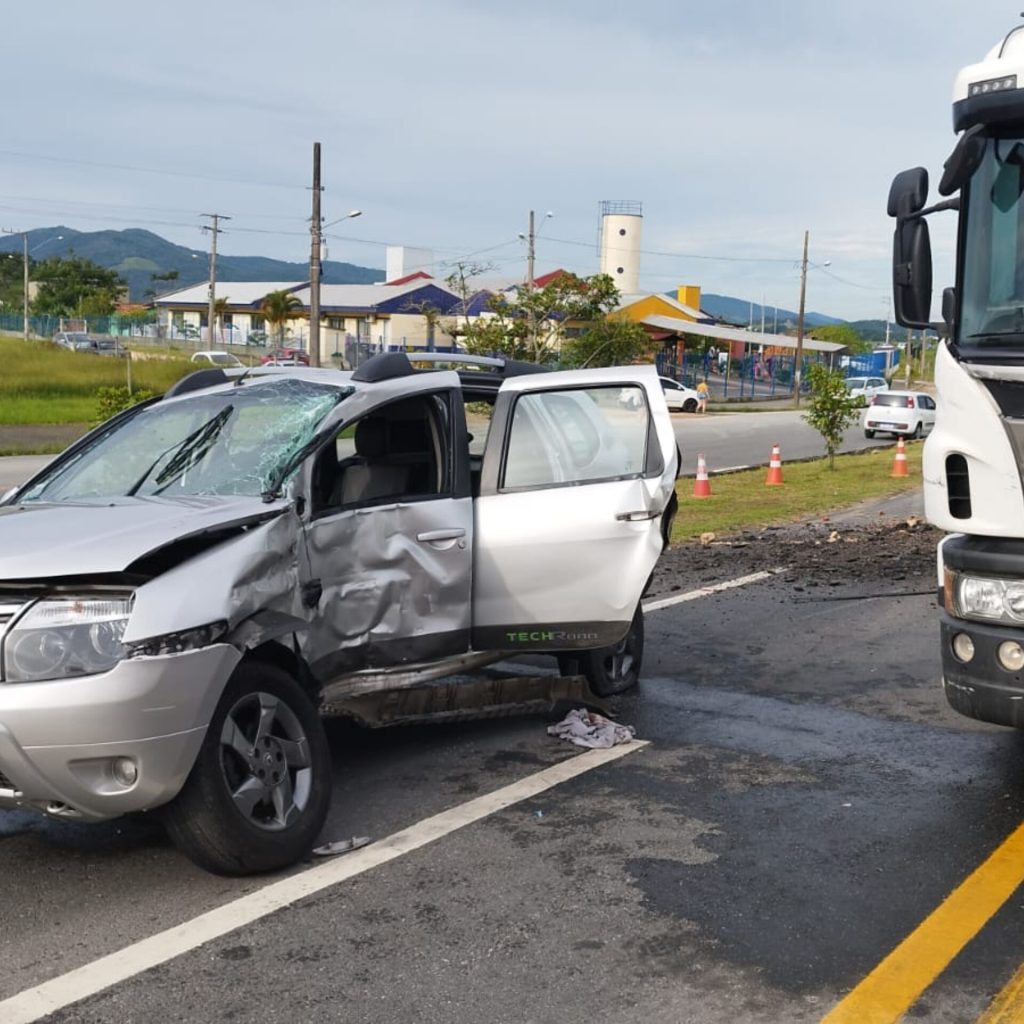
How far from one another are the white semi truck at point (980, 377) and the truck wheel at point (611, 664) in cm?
217

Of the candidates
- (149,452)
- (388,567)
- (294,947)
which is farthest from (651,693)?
(294,947)

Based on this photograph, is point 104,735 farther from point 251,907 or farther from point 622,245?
point 622,245

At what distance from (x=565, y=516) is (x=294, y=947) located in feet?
8.55

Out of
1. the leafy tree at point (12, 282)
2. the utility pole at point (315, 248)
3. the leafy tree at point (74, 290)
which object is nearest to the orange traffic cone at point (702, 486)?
the utility pole at point (315, 248)

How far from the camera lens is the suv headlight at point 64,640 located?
4059 mm

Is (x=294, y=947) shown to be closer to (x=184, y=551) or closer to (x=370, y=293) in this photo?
(x=184, y=551)

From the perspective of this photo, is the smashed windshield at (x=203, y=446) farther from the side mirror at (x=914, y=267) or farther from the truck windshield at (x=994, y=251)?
the truck windshield at (x=994, y=251)

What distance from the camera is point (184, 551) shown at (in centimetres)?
442

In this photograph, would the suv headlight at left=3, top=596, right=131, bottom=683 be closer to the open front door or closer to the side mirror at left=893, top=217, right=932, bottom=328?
the open front door

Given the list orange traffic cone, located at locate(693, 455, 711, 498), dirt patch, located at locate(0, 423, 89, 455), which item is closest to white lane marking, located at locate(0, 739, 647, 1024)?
orange traffic cone, located at locate(693, 455, 711, 498)

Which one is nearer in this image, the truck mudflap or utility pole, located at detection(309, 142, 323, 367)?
the truck mudflap

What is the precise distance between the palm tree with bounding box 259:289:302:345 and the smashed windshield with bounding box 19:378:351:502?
240 feet

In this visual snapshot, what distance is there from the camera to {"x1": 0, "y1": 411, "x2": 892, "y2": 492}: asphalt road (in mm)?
24547

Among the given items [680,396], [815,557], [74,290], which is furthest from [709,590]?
[74,290]
